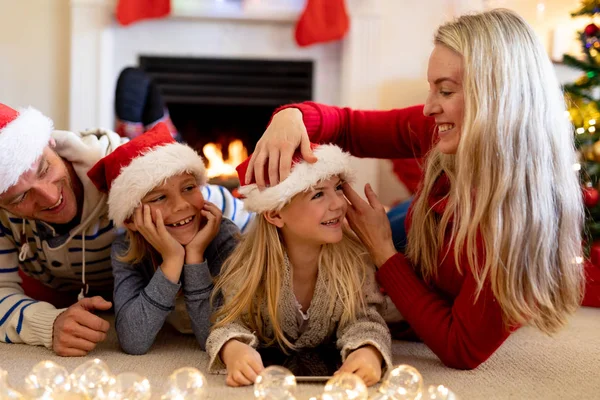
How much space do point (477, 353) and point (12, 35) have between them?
266 cm

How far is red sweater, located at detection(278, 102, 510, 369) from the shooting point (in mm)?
1201

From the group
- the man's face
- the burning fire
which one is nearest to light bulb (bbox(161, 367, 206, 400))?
the man's face

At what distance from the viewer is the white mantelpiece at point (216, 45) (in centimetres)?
307

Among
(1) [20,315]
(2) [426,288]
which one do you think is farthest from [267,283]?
(1) [20,315]

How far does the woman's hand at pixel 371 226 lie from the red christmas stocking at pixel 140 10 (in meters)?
1.95

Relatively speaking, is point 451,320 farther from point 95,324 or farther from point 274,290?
point 95,324

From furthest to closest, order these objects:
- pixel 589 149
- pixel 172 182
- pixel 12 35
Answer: pixel 12 35 → pixel 589 149 → pixel 172 182

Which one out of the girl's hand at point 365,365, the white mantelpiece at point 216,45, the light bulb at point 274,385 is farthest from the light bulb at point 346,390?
the white mantelpiece at point 216,45

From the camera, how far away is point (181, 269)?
4.50 ft

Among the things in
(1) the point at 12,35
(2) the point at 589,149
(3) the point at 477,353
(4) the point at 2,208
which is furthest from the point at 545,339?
Result: (1) the point at 12,35

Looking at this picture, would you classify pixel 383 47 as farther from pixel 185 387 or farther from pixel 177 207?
pixel 185 387

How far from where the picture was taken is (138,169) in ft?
4.55

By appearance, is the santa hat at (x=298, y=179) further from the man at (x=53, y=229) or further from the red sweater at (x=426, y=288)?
the man at (x=53, y=229)

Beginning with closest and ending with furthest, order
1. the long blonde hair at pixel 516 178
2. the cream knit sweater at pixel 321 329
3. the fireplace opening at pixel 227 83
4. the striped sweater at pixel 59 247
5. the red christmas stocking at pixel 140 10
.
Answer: the long blonde hair at pixel 516 178 < the cream knit sweater at pixel 321 329 < the striped sweater at pixel 59 247 < the red christmas stocking at pixel 140 10 < the fireplace opening at pixel 227 83
